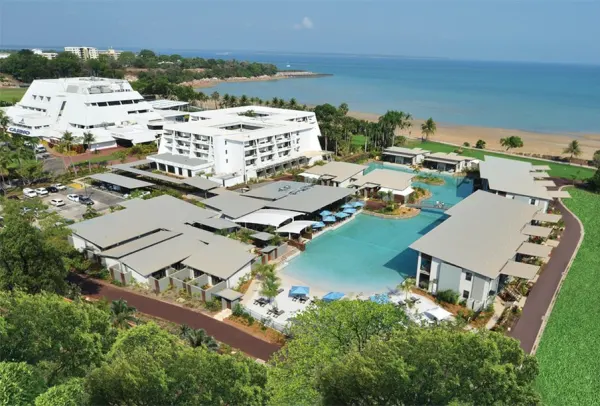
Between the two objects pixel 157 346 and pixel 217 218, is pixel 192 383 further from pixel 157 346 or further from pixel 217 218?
pixel 217 218

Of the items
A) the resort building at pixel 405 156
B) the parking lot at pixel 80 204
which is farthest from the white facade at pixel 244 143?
the resort building at pixel 405 156

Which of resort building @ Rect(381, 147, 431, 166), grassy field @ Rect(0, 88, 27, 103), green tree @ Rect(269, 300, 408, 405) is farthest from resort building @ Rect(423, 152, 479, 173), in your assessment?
grassy field @ Rect(0, 88, 27, 103)

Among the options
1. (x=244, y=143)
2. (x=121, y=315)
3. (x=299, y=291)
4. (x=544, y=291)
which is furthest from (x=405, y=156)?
(x=121, y=315)

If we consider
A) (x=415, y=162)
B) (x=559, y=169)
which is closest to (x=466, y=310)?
(x=415, y=162)

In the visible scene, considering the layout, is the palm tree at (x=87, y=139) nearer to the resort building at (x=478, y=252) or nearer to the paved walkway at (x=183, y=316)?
the paved walkway at (x=183, y=316)

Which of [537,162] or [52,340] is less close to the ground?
[52,340]

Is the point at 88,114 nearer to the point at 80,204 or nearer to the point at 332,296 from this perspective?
the point at 80,204
